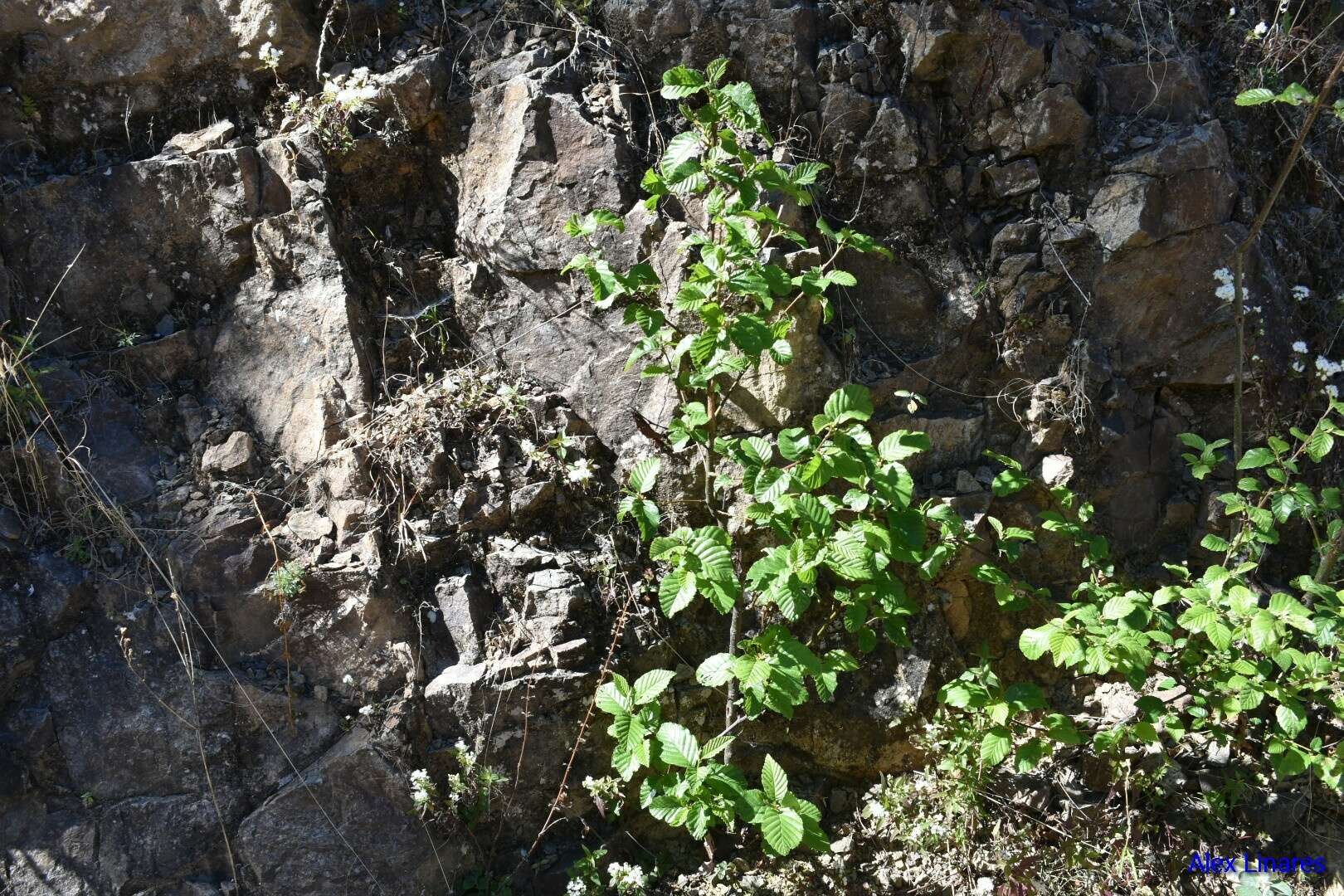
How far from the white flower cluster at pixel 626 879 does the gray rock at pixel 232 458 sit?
1787mm

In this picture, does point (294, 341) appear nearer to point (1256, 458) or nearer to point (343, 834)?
point (343, 834)

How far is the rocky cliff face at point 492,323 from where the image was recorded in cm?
304

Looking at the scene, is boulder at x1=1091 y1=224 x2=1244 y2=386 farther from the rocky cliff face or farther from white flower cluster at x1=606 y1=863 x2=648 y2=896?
white flower cluster at x1=606 y1=863 x2=648 y2=896

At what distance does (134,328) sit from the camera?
340 cm

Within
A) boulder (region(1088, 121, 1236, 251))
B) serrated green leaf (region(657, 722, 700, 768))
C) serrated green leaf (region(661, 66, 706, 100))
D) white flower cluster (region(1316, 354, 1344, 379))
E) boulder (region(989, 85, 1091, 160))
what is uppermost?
serrated green leaf (region(661, 66, 706, 100))

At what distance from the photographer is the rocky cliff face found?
3043 mm

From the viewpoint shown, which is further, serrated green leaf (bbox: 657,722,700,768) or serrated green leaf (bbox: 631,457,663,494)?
serrated green leaf (bbox: 631,457,663,494)

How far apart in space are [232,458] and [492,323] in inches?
39.6

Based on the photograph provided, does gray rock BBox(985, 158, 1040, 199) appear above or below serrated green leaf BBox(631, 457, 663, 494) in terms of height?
above

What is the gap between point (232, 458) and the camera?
321 centimetres

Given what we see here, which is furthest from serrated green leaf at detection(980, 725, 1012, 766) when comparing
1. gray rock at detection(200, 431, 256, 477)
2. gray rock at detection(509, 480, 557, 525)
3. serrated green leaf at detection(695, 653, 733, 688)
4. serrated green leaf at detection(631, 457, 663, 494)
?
gray rock at detection(200, 431, 256, 477)

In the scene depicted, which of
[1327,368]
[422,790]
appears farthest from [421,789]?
[1327,368]

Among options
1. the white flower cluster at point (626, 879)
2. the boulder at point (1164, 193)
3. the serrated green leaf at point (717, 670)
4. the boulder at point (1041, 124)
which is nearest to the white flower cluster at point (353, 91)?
the boulder at point (1041, 124)

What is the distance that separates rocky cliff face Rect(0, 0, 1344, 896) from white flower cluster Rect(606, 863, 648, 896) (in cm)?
24
